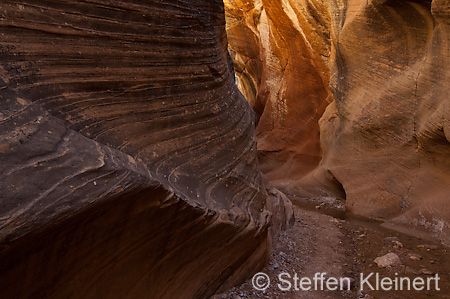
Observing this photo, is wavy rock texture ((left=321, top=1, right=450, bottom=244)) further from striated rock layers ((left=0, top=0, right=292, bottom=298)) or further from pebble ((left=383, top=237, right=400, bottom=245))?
striated rock layers ((left=0, top=0, right=292, bottom=298))

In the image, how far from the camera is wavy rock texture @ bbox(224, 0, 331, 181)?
9617 millimetres

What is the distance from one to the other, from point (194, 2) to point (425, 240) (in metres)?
4.14

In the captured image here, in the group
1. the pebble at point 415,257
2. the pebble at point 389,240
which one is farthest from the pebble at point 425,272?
the pebble at point 389,240

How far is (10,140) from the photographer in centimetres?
192

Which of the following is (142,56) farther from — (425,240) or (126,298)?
(425,240)

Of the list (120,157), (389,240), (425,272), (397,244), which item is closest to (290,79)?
(389,240)

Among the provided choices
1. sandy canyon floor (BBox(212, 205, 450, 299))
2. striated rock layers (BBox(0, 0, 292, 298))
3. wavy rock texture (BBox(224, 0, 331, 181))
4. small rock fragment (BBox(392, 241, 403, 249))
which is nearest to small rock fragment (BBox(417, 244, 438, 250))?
sandy canyon floor (BBox(212, 205, 450, 299))

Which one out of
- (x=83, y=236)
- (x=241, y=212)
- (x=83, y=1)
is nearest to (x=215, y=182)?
(x=241, y=212)

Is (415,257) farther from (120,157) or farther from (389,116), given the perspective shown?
(120,157)

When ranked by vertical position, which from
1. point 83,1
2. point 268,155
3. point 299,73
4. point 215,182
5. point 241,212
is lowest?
point 268,155

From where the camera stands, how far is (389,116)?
6371 millimetres

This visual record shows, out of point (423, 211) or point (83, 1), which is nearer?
point (83, 1)

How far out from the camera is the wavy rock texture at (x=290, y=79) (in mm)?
9617

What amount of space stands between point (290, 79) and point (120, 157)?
366 inches
